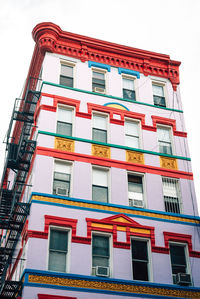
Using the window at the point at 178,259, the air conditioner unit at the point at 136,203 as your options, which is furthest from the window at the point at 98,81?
the window at the point at 178,259

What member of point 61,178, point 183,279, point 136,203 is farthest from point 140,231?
point 61,178

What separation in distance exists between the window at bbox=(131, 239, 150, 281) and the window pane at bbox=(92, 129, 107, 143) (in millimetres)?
6176

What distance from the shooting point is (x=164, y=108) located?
28.0 metres

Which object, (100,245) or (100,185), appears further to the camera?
(100,185)

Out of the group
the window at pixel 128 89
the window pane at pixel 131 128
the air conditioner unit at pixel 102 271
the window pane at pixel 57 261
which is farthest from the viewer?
the window at pixel 128 89

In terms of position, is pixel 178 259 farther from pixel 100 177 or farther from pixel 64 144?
pixel 64 144

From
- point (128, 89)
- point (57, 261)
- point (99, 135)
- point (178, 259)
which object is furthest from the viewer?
point (128, 89)

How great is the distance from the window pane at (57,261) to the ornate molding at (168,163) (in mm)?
8365

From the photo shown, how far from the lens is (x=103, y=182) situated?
23688mm

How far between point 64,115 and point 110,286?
1002 cm

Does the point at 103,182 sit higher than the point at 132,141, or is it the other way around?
the point at 132,141

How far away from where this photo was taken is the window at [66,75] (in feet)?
87.8

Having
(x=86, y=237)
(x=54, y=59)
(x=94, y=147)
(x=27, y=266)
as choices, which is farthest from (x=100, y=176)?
(x=54, y=59)

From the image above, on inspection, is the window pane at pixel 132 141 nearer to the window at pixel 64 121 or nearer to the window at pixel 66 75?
the window at pixel 64 121
